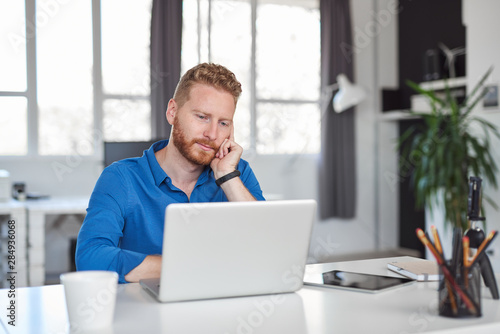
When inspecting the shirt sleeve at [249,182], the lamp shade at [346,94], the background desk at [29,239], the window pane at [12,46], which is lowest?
the background desk at [29,239]

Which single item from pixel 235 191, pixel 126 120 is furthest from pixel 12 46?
pixel 235 191

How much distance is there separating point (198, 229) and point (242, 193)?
65cm

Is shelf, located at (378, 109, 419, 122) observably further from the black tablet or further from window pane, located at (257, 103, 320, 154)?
the black tablet

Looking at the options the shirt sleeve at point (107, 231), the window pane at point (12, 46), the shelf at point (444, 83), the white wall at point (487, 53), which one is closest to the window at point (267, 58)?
the shelf at point (444, 83)

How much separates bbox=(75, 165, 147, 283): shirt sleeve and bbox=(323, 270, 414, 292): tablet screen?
1.52 ft

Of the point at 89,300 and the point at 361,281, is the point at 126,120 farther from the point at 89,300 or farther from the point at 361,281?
the point at 89,300

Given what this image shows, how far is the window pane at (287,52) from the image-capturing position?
5113 millimetres

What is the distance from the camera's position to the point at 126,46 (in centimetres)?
458

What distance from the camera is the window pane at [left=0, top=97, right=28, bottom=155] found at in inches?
170

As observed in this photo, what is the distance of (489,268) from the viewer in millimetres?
1200

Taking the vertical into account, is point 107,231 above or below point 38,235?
above

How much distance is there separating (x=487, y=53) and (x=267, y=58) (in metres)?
1.91

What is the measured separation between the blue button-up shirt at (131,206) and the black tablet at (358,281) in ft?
1.55

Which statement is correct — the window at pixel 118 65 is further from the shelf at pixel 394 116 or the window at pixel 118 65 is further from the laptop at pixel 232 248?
the laptop at pixel 232 248
